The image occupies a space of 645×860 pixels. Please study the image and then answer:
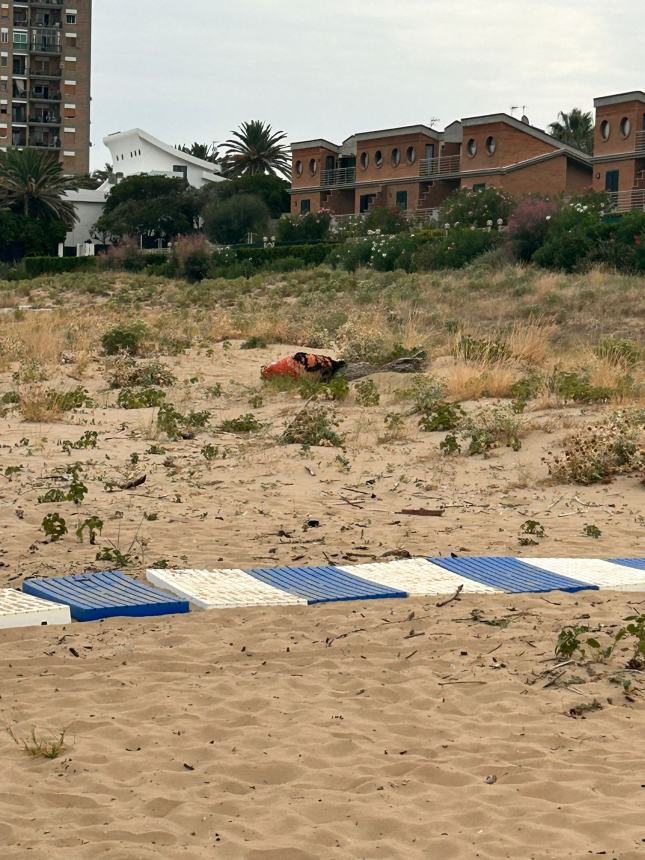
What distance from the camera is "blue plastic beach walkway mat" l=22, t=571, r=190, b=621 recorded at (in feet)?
19.5

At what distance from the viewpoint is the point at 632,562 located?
24.1 ft

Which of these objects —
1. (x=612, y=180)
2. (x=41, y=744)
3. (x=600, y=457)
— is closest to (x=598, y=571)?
(x=600, y=457)

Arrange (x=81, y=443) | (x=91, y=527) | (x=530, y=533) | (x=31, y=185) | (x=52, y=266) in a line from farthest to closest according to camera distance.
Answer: (x=31, y=185) < (x=52, y=266) < (x=81, y=443) < (x=530, y=533) < (x=91, y=527)

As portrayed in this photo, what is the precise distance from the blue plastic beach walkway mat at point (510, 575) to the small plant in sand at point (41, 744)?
9.35 ft

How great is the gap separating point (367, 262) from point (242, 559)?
37720 mm

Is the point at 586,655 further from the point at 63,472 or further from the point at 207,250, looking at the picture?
the point at 207,250

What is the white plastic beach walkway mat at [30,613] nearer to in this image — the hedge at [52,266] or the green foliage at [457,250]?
the green foliage at [457,250]

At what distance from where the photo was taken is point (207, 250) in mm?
50812

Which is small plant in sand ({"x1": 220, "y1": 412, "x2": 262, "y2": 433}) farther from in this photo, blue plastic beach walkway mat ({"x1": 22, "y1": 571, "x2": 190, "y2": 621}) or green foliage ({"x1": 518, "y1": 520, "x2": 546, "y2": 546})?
blue plastic beach walkway mat ({"x1": 22, "y1": 571, "x2": 190, "y2": 621})

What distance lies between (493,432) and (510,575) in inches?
196

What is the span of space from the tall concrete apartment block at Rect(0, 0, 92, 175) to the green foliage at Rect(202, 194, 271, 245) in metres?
34.2

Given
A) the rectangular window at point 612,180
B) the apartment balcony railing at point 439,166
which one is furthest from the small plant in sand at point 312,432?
the apartment balcony railing at point 439,166

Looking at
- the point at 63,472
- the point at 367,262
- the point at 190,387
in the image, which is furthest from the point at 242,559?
the point at 367,262

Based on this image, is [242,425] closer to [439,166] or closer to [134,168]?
[439,166]
